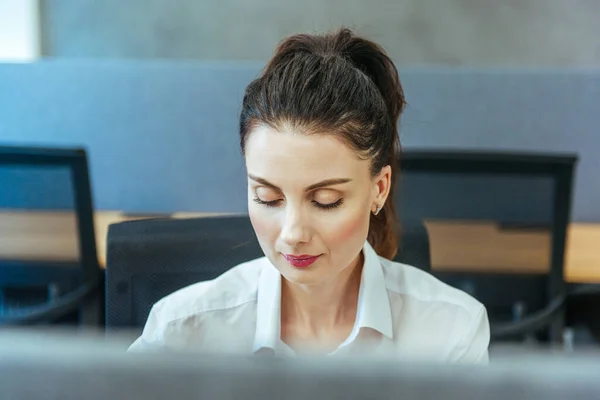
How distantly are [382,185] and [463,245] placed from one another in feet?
1.84

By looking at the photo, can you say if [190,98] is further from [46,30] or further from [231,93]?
[46,30]

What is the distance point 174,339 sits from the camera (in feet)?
1.91

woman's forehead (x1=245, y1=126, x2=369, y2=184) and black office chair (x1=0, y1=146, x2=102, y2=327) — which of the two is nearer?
woman's forehead (x1=245, y1=126, x2=369, y2=184)

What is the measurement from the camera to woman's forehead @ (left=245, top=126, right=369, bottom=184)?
0.53 meters

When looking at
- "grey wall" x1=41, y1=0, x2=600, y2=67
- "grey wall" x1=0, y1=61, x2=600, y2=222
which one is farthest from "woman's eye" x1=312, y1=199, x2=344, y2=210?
"grey wall" x1=41, y1=0, x2=600, y2=67

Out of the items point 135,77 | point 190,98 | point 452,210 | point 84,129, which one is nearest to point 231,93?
point 190,98

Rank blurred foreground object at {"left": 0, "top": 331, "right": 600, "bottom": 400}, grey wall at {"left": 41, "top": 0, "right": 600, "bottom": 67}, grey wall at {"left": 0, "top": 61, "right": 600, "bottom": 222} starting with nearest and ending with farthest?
blurred foreground object at {"left": 0, "top": 331, "right": 600, "bottom": 400}, grey wall at {"left": 0, "top": 61, "right": 600, "bottom": 222}, grey wall at {"left": 41, "top": 0, "right": 600, "bottom": 67}

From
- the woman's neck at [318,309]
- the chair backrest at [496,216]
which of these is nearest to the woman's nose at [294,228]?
the woman's neck at [318,309]

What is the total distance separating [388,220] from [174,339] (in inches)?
9.6

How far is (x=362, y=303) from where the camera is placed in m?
0.62

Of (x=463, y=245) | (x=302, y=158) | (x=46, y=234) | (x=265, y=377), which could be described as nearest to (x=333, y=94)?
(x=302, y=158)

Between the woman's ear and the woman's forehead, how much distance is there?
0.03m

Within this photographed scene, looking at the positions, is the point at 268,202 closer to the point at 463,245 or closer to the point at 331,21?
the point at 463,245

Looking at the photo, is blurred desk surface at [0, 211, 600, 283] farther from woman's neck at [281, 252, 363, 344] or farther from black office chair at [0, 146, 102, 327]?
woman's neck at [281, 252, 363, 344]
